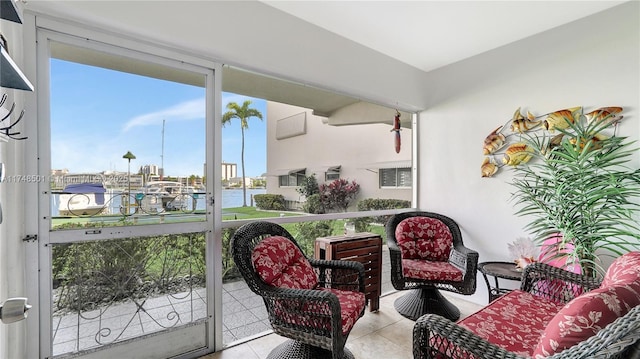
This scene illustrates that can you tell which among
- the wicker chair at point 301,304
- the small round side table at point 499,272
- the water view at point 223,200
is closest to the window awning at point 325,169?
the water view at point 223,200

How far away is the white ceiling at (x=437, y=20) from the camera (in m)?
2.48

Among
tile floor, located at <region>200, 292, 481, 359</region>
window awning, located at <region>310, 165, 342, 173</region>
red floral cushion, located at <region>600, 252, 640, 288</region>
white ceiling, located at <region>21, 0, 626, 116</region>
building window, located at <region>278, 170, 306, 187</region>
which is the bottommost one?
tile floor, located at <region>200, 292, 481, 359</region>

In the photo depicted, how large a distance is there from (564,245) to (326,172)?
2.25 meters

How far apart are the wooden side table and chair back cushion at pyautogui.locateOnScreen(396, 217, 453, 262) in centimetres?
34

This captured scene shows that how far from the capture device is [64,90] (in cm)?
182

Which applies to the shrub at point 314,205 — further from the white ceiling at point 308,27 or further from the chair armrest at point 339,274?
the white ceiling at point 308,27

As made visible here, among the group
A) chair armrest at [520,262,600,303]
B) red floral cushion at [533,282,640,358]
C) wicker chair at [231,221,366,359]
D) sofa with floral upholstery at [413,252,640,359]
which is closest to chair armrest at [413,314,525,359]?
sofa with floral upholstery at [413,252,640,359]

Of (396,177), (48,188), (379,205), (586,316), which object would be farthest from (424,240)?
(48,188)

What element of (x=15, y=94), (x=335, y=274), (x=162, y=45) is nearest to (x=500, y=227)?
(x=335, y=274)

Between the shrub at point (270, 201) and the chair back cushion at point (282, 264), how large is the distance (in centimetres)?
49

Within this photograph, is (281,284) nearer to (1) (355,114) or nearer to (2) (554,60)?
(1) (355,114)

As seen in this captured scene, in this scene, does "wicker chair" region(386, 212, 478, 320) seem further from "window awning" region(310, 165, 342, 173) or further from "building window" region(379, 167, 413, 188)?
"window awning" region(310, 165, 342, 173)

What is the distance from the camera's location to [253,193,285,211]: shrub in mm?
2691

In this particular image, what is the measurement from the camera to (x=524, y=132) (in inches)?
118
